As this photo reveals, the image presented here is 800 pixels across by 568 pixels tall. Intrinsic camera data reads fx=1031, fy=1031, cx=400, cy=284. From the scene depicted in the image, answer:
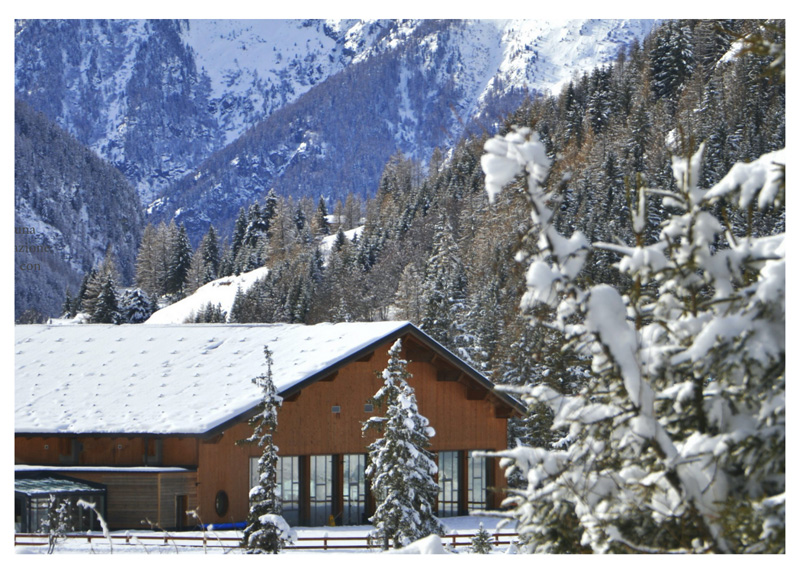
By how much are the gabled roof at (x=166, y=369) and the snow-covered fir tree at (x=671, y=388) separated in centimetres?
1860

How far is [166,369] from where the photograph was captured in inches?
1147

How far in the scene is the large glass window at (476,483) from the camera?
1235 inches

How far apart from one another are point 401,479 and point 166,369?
1169cm

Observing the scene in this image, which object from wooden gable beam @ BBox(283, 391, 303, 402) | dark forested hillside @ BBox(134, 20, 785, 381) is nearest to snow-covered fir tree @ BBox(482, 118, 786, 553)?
wooden gable beam @ BBox(283, 391, 303, 402)

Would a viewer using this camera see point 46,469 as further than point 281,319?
No

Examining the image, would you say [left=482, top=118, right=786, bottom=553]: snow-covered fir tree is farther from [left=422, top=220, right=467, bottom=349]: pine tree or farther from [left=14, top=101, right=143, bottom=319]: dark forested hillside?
[left=422, top=220, right=467, bottom=349]: pine tree

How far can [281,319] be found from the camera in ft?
313

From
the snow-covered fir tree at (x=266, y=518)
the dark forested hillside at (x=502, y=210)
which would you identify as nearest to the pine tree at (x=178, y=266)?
the dark forested hillside at (x=502, y=210)

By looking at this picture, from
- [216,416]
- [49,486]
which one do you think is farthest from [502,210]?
[49,486]

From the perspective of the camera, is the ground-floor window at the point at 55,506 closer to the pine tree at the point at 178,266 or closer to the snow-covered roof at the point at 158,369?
the snow-covered roof at the point at 158,369
